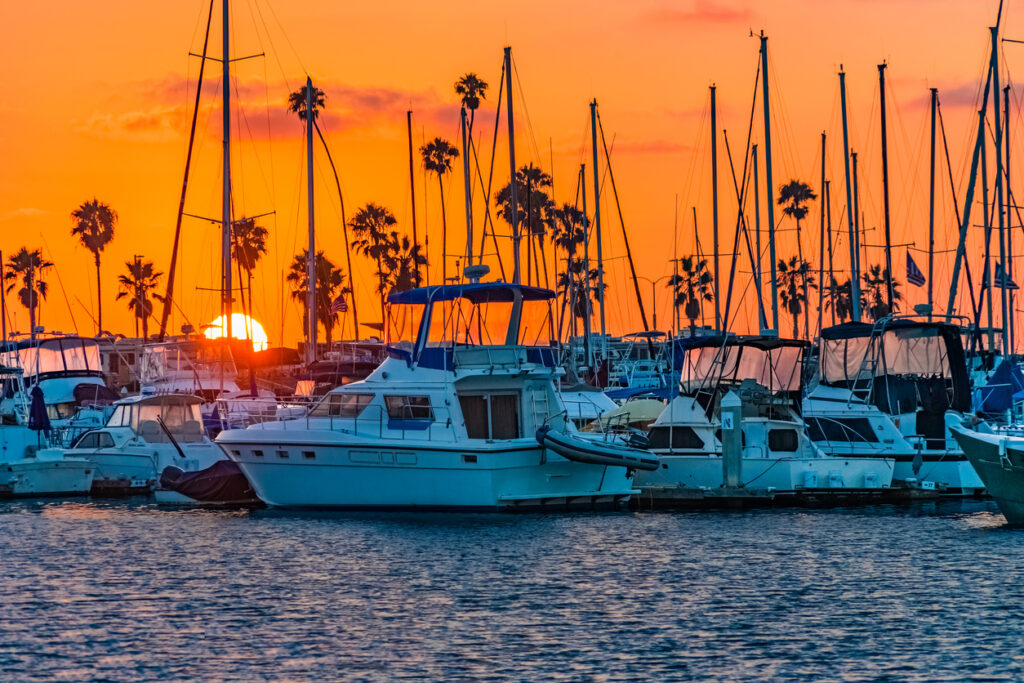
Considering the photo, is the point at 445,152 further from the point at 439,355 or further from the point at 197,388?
the point at 439,355

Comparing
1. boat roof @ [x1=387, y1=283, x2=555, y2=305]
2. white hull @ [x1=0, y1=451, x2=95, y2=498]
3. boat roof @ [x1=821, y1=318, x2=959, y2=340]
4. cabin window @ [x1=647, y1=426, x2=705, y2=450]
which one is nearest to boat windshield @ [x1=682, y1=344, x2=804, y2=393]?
boat roof @ [x1=821, y1=318, x2=959, y2=340]

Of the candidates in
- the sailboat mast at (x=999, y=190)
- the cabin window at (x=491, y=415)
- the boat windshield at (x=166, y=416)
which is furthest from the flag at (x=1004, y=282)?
the boat windshield at (x=166, y=416)

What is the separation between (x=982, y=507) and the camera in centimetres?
3853

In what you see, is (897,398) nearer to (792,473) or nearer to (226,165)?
(792,473)

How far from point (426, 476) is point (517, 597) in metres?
10.4

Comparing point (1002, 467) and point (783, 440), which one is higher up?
point (783, 440)

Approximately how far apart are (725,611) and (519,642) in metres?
4.03

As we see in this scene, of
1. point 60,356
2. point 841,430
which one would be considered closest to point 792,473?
point 841,430

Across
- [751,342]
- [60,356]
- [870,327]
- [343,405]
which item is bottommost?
[343,405]

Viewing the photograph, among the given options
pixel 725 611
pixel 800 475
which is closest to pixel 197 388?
pixel 800 475

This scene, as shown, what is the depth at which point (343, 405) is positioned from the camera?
36.3 meters

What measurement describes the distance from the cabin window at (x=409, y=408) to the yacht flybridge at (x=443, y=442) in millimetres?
24

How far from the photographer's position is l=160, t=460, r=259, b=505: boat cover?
39875mm

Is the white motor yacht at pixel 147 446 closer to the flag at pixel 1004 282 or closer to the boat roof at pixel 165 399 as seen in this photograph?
the boat roof at pixel 165 399
